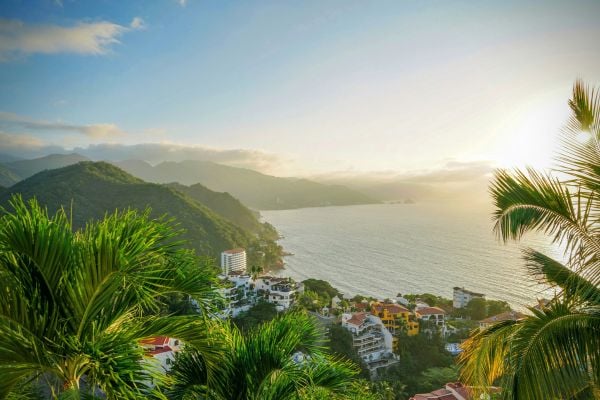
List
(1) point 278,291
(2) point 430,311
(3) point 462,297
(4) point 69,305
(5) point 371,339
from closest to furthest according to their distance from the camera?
(4) point 69,305 < (5) point 371,339 < (2) point 430,311 < (1) point 278,291 < (3) point 462,297

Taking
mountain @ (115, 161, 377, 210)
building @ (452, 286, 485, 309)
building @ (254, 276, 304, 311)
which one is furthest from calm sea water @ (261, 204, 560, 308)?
mountain @ (115, 161, 377, 210)

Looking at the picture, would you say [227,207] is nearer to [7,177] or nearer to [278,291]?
[7,177]

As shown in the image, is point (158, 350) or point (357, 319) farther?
point (357, 319)

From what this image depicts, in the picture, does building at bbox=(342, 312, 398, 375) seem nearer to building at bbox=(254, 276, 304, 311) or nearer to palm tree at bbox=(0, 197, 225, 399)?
building at bbox=(254, 276, 304, 311)

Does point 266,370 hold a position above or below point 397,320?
above

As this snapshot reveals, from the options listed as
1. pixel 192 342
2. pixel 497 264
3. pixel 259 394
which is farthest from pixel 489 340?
pixel 497 264

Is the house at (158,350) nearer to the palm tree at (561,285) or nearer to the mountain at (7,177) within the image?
the palm tree at (561,285)

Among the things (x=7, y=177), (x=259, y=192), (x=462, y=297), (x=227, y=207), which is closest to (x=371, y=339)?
(x=462, y=297)
